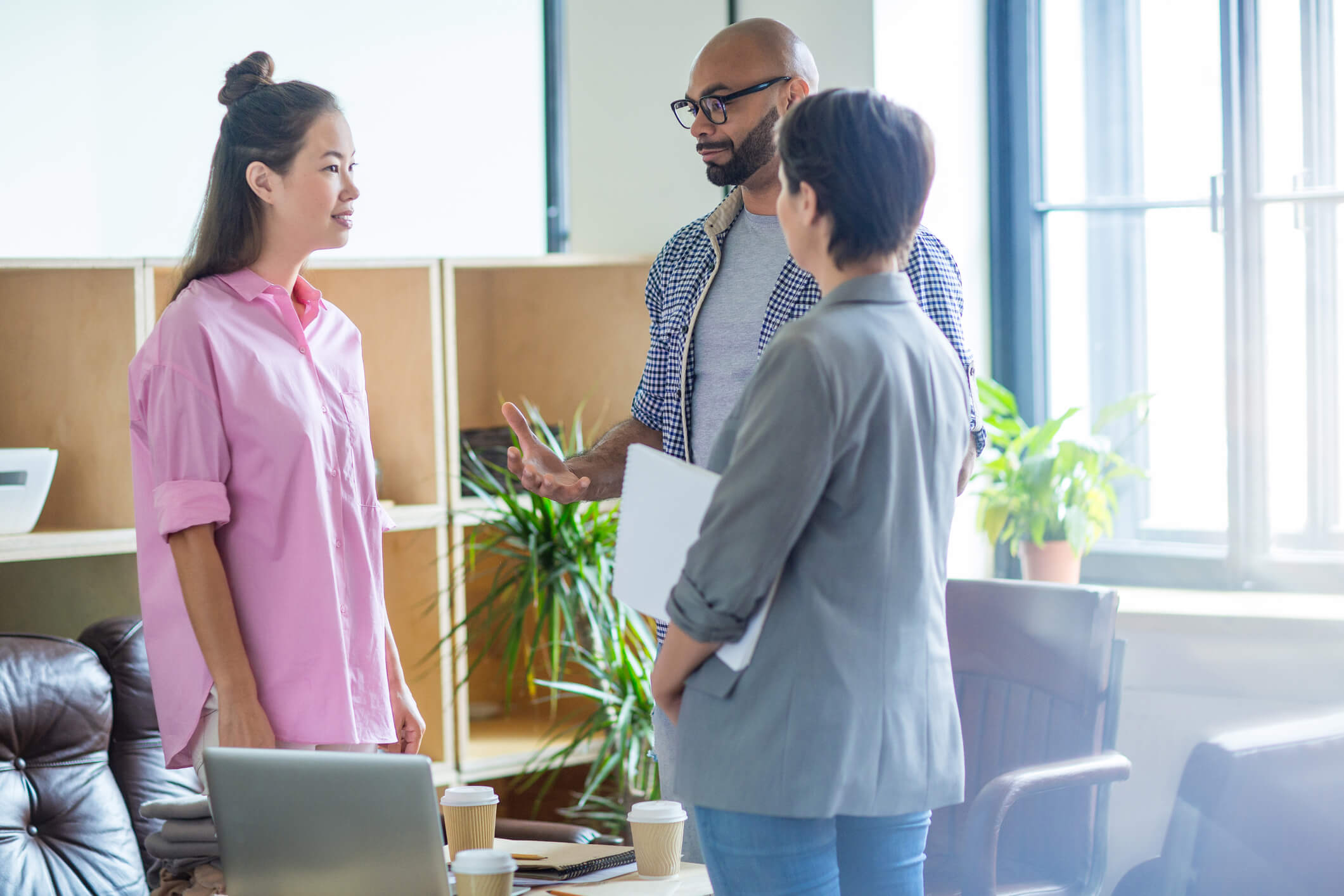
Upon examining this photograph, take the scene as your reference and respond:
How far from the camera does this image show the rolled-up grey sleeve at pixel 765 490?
117cm

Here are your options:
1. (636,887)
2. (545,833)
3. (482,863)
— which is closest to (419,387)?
(545,833)

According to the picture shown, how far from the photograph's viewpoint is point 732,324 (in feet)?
6.14

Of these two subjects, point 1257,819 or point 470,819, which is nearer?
point 1257,819

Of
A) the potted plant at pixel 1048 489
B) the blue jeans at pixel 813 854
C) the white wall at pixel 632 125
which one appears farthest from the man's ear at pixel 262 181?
the potted plant at pixel 1048 489

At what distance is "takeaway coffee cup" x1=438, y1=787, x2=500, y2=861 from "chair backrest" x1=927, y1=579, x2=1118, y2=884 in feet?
2.93

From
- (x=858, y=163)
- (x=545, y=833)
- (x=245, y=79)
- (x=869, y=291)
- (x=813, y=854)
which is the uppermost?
(x=245, y=79)

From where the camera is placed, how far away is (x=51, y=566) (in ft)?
9.30

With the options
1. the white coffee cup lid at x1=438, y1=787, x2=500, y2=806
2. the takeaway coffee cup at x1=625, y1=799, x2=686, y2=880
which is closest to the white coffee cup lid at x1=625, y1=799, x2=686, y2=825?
the takeaway coffee cup at x1=625, y1=799, x2=686, y2=880

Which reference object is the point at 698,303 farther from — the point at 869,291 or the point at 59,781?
the point at 59,781

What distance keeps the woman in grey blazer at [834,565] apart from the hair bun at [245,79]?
77cm

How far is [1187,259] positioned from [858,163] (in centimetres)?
216

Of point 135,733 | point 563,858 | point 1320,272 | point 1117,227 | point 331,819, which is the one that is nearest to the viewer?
point 331,819

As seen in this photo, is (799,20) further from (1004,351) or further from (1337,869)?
(1337,869)

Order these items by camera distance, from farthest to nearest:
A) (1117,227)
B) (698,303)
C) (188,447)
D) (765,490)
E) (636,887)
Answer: (1117,227) < (698,303) < (636,887) < (188,447) < (765,490)
